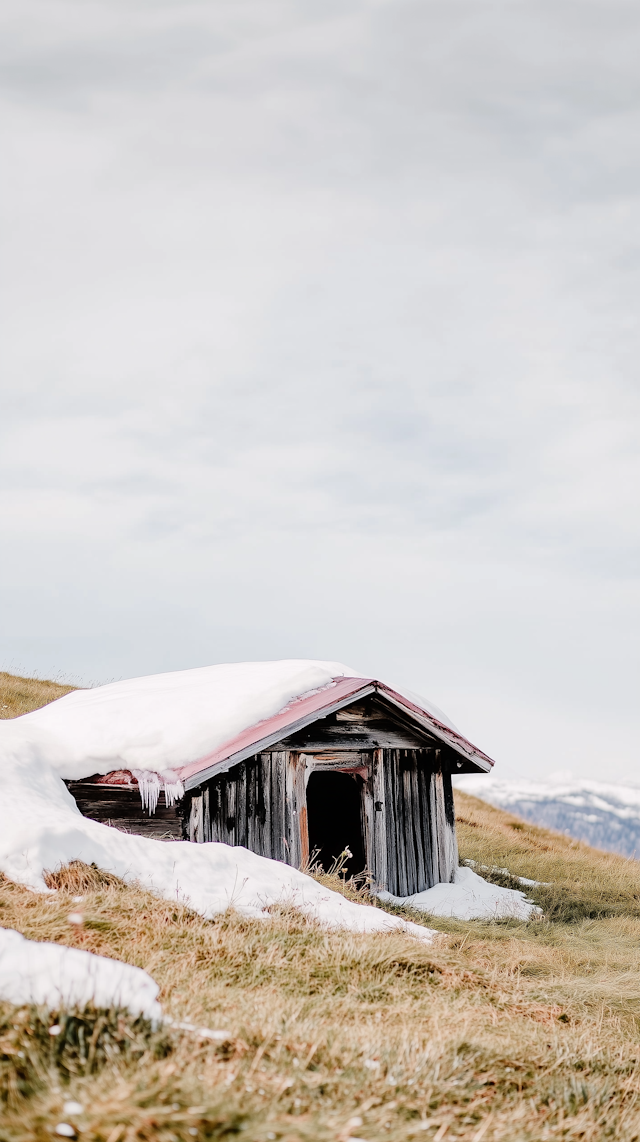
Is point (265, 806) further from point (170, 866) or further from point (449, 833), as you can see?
point (449, 833)

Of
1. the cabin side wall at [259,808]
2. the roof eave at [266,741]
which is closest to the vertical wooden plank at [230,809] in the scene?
the cabin side wall at [259,808]

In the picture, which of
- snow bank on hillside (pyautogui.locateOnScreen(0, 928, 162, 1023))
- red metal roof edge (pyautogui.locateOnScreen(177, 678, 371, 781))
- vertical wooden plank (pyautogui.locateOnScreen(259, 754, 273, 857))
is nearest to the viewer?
snow bank on hillside (pyautogui.locateOnScreen(0, 928, 162, 1023))

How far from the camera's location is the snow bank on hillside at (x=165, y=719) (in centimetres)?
1120

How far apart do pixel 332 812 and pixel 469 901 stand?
4.00 m

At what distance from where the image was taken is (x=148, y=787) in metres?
10.9

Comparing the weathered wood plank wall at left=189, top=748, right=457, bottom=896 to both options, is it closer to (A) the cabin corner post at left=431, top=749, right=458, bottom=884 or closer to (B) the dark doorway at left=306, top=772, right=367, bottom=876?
(A) the cabin corner post at left=431, top=749, right=458, bottom=884

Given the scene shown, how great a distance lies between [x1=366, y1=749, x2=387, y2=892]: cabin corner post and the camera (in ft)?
41.0

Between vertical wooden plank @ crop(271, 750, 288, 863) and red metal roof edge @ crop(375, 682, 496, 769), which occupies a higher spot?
red metal roof edge @ crop(375, 682, 496, 769)

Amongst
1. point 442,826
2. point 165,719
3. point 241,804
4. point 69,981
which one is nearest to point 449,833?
point 442,826

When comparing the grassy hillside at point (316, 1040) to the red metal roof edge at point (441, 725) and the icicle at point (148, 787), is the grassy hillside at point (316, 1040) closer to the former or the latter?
the icicle at point (148, 787)

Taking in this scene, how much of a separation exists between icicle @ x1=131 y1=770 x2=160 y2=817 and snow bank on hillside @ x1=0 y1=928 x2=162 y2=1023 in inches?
250

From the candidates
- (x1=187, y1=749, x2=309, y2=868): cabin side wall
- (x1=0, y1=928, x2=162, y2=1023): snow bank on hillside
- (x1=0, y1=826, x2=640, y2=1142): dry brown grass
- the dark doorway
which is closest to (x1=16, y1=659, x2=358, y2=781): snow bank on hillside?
(x1=187, y1=749, x2=309, y2=868): cabin side wall

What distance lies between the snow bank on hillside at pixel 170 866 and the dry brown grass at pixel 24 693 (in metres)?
13.7

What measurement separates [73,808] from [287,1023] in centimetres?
630
